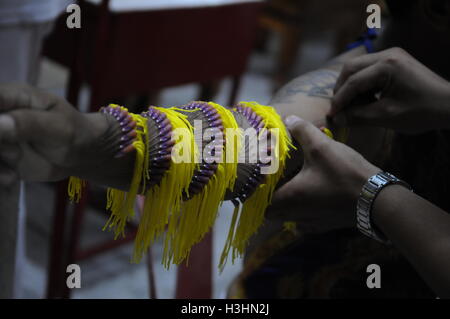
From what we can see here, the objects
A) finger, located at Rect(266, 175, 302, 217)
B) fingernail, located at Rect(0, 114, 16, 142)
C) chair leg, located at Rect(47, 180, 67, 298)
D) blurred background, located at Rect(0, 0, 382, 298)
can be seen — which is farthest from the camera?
chair leg, located at Rect(47, 180, 67, 298)

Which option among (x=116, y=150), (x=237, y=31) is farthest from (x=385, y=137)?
(x=237, y=31)

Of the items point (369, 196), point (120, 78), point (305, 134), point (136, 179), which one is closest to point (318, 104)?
point (305, 134)

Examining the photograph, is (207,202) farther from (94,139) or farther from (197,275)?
(197,275)

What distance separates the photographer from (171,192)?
0.73 m

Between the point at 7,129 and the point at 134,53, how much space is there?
1198mm

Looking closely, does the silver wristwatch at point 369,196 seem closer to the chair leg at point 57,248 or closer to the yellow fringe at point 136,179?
the yellow fringe at point 136,179

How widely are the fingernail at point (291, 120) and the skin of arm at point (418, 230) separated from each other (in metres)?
0.18

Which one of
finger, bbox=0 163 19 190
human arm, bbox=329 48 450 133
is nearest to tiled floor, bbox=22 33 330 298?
human arm, bbox=329 48 450 133

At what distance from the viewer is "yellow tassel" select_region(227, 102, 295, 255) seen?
0.83 m

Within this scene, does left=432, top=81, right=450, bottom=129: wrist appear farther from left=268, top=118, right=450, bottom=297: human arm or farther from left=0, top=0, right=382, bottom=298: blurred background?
left=0, top=0, right=382, bottom=298: blurred background

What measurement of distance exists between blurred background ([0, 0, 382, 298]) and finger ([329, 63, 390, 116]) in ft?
1.33

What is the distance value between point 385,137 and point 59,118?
0.63 meters
